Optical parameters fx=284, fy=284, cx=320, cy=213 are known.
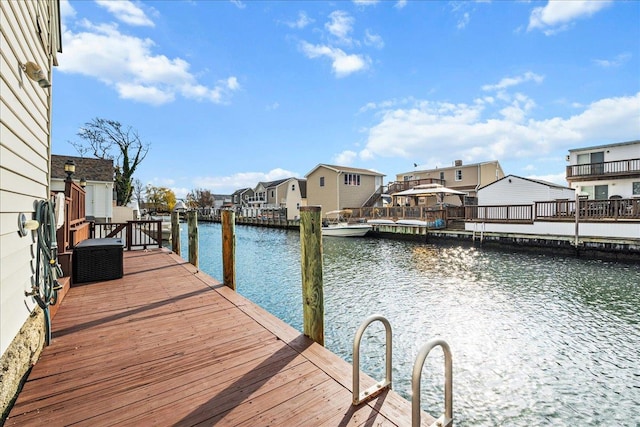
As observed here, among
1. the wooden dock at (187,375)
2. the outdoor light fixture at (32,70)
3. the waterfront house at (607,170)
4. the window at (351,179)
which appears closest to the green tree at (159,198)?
the window at (351,179)

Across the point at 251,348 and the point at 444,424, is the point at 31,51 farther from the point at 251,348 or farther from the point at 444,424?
the point at 444,424

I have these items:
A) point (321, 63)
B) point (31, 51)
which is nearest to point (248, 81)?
point (321, 63)

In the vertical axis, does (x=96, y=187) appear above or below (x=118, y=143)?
below

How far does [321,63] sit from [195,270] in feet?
49.4

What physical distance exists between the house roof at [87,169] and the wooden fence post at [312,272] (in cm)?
2096

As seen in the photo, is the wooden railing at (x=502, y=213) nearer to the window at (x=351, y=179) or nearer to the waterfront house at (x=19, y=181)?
the window at (x=351, y=179)

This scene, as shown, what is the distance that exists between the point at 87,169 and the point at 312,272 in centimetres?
2296

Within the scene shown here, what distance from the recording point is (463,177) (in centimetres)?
2958

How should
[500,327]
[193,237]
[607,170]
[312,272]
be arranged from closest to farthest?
[312,272], [500,327], [193,237], [607,170]

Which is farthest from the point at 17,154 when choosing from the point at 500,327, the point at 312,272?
the point at 500,327

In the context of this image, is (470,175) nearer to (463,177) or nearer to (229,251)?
(463,177)

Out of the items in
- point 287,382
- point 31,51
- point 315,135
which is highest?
point 315,135

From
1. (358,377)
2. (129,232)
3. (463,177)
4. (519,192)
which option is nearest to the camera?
(358,377)

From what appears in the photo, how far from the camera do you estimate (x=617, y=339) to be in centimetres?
503
